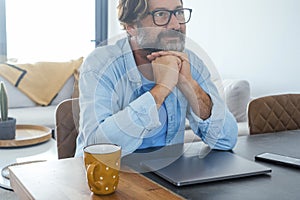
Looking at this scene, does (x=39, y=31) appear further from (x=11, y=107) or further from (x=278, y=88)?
(x=278, y=88)

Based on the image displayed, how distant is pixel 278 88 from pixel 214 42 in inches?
29.5

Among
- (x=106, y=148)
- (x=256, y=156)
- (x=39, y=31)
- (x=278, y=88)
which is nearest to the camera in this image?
(x=106, y=148)

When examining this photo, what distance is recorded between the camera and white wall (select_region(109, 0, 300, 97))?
9.85 feet

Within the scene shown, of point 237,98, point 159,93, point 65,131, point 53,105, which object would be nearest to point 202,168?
point 159,93

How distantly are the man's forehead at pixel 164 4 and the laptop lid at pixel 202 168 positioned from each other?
1.26 feet

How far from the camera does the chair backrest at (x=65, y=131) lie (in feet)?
4.90

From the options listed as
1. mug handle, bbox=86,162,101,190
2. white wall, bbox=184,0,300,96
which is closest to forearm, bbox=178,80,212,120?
mug handle, bbox=86,162,101,190

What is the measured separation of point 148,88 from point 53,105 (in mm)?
2711

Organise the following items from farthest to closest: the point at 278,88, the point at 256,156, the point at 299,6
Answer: the point at 278,88 → the point at 299,6 → the point at 256,156

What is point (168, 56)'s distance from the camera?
1.21 meters

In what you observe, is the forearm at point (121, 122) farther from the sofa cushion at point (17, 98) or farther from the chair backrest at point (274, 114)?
the sofa cushion at point (17, 98)

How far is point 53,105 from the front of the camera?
3.88m

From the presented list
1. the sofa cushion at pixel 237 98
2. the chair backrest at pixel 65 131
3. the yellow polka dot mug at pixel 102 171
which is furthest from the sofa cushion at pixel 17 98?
the yellow polka dot mug at pixel 102 171

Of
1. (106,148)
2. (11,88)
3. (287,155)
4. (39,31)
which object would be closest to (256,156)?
(287,155)
